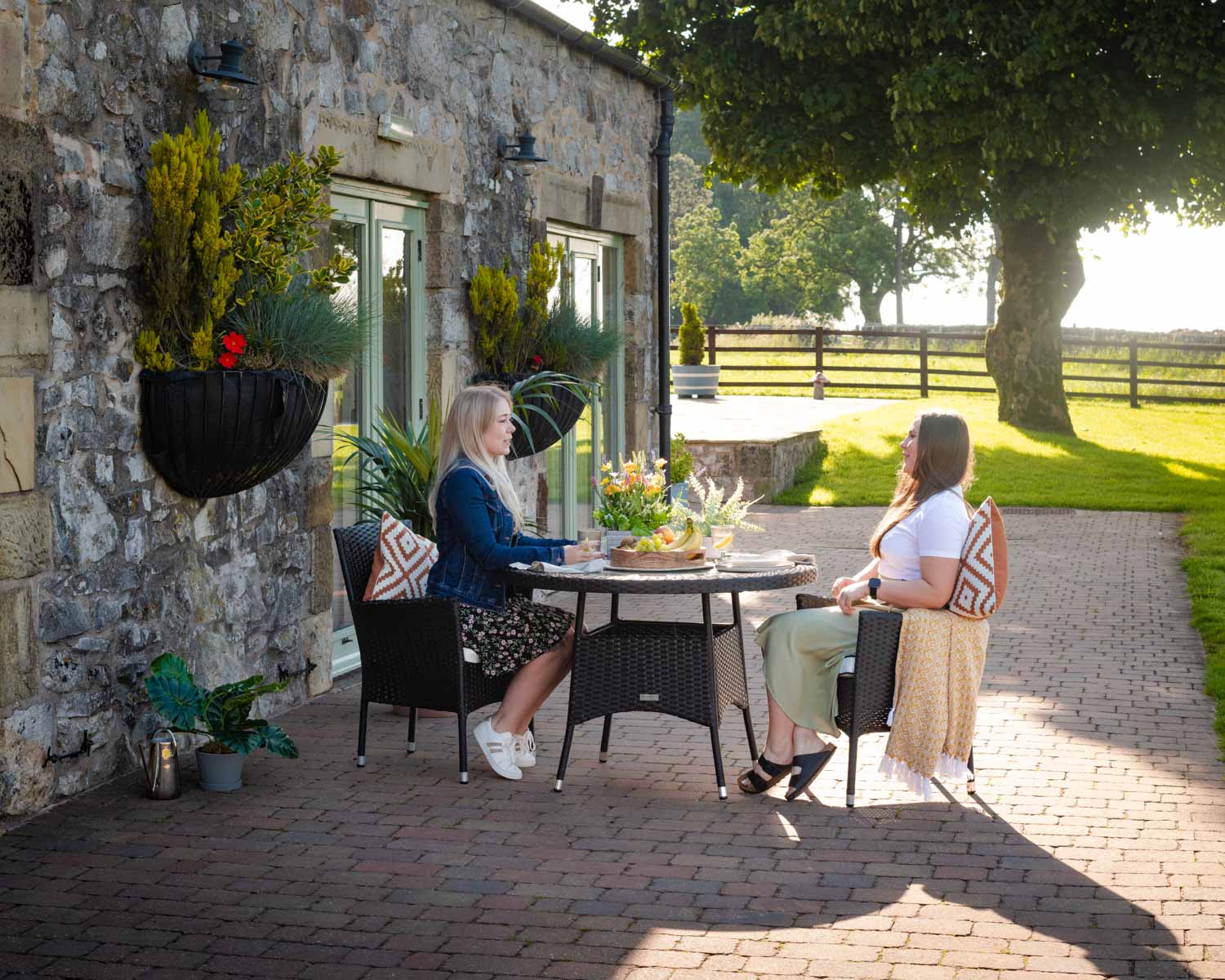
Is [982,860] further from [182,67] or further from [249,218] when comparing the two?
[182,67]

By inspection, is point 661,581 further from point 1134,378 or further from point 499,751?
point 1134,378

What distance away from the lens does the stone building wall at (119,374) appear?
4.93 m

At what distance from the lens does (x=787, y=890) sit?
4.38 meters

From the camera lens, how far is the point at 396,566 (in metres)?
5.85

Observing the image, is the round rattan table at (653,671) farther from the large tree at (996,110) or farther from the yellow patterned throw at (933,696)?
the large tree at (996,110)

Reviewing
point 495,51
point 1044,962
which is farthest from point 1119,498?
point 1044,962

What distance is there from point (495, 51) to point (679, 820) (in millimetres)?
5260

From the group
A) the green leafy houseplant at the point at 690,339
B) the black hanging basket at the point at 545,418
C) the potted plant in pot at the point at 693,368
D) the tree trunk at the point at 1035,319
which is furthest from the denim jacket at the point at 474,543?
the green leafy houseplant at the point at 690,339

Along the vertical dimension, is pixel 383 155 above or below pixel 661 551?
above

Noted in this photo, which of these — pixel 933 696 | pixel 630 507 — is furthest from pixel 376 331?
pixel 933 696

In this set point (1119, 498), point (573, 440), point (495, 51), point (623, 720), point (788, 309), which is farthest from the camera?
point (788, 309)

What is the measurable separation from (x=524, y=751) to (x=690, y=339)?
2150 cm

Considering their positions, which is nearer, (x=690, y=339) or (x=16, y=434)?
(x=16, y=434)

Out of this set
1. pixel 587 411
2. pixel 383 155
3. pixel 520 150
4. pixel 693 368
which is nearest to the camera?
pixel 383 155
